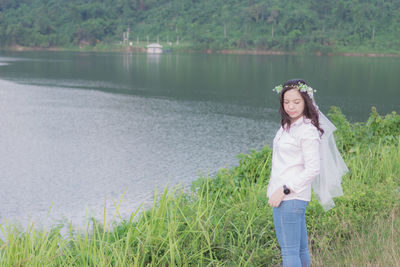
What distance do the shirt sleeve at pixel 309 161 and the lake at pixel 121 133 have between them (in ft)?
4.75

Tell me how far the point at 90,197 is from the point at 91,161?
2.64 metres

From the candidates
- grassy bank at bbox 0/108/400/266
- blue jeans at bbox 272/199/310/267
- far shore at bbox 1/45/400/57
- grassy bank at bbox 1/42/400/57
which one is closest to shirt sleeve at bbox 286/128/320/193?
blue jeans at bbox 272/199/310/267

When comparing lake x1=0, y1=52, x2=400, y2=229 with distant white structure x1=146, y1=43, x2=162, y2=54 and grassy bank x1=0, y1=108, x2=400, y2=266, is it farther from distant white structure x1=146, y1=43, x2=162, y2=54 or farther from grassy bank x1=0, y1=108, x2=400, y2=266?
distant white structure x1=146, y1=43, x2=162, y2=54

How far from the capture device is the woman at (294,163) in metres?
2.51

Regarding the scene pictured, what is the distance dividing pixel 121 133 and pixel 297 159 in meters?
12.7

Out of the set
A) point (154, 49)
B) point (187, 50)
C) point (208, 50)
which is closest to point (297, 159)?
point (208, 50)

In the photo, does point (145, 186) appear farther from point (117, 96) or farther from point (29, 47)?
point (29, 47)

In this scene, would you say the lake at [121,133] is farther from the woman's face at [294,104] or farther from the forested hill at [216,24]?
the forested hill at [216,24]

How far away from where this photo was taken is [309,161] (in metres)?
2.50

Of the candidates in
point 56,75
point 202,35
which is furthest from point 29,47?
point 56,75

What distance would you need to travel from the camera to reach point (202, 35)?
87875mm

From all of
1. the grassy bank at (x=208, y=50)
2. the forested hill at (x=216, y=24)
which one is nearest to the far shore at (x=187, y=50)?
the grassy bank at (x=208, y=50)

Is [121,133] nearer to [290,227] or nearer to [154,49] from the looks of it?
[290,227]

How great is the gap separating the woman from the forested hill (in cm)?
7235
